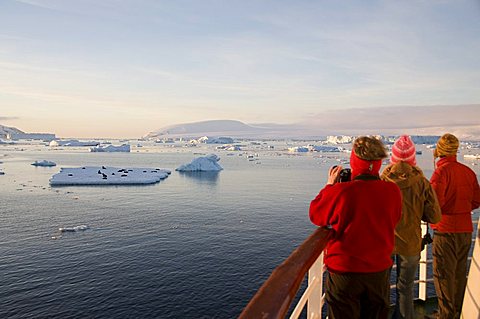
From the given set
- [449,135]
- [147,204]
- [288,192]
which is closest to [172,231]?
[147,204]

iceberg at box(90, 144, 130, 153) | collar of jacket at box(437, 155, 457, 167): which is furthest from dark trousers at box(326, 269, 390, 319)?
iceberg at box(90, 144, 130, 153)

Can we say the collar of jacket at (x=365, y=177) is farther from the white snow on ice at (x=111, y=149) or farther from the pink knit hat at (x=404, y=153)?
the white snow on ice at (x=111, y=149)

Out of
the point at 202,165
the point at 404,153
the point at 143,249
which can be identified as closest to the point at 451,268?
the point at 404,153

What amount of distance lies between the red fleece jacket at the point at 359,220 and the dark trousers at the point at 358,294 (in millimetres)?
48

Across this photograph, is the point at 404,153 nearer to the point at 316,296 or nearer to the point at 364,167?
the point at 364,167

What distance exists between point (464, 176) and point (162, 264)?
70.0 ft

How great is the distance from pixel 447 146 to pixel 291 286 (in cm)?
263

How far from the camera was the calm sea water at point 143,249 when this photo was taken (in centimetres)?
1820

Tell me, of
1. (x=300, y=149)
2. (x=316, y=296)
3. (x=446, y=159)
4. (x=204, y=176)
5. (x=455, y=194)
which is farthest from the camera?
(x=300, y=149)

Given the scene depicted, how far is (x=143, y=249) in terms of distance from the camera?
80.7ft

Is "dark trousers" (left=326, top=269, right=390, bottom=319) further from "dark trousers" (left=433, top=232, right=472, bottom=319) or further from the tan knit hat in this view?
the tan knit hat

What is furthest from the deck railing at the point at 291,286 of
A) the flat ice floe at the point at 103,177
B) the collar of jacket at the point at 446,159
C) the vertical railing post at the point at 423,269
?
the flat ice floe at the point at 103,177

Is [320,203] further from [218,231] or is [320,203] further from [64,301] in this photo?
[218,231]

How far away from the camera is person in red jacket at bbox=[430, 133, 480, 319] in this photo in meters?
3.17
